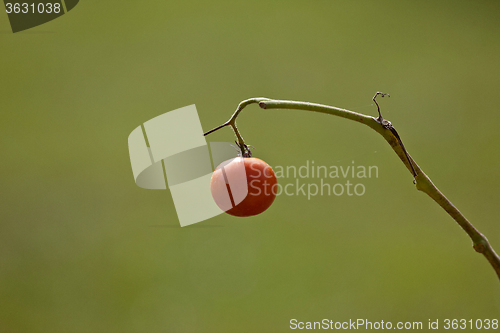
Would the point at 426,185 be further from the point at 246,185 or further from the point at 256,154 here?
the point at 256,154

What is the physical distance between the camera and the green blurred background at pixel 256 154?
151 centimetres

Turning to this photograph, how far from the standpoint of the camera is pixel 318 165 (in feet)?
5.18

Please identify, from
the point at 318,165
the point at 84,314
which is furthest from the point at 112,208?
the point at 318,165

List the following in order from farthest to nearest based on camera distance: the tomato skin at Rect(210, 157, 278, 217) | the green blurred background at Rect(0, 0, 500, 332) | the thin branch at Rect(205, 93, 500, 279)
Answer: the green blurred background at Rect(0, 0, 500, 332), the tomato skin at Rect(210, 157, 278, 217), the thin branch at Rect(205, 93, 500, 279)

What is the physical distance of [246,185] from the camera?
23.8 inches

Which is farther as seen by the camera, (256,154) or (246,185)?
(256,154)

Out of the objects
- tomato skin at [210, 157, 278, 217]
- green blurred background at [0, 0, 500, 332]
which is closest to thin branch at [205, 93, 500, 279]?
tomato skin at [210, 157, 278, 217]

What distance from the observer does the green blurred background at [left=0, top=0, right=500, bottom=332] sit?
4.94 ft

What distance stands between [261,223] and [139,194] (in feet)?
1.82

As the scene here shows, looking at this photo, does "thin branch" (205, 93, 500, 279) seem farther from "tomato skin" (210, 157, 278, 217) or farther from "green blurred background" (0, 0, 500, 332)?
"green blurred background" (0, 0, 500, 332)

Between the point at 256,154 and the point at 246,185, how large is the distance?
92 cm

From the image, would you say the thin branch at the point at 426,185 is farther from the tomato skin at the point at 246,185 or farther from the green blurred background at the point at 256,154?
the green blurred background at the point at 256,154

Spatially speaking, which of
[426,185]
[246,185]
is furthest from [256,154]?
[426,185]

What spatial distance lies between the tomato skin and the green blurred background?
2.97 ft
